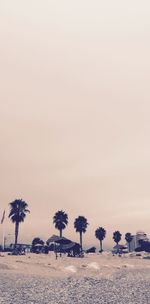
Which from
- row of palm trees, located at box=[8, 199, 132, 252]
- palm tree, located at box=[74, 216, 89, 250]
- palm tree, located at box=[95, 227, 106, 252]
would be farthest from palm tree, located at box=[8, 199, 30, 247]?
palm tree, located at box=[95, 227, 106, 252]

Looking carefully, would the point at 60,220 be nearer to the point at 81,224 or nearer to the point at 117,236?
the point at 81,224

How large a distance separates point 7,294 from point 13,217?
62125 mm

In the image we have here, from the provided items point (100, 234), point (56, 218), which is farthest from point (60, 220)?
point (100, 234)

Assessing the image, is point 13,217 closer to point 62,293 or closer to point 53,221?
point 53,221

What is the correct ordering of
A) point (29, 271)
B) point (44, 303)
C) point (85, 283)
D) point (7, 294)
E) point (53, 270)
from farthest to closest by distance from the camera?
1. point (53, 270)
2. point (29, 271)
3. point (85, 283)
4. point (7, 294)
5. point (44, 303)

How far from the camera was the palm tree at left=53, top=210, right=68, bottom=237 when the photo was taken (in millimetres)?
95500

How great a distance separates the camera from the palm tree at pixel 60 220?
95.5 meters

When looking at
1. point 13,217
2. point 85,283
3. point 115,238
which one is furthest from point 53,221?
point 85,283

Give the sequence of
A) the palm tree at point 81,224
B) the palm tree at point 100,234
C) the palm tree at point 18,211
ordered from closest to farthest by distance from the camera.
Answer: the palm tree at point 18,211 → the palm tree at point 81,224 → the palm tree at point 100,234

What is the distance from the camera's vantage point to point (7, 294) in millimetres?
25141

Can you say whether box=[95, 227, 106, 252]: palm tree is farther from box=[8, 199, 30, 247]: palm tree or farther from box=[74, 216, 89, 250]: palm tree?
box=[8, 199, 30, 247]: palm tree

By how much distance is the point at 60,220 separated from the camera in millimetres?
95875

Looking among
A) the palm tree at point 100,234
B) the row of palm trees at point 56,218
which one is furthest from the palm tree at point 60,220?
the palm tree at point 100,234

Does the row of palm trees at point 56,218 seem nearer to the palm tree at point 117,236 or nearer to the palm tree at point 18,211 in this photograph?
the palm tree at point 18,211
